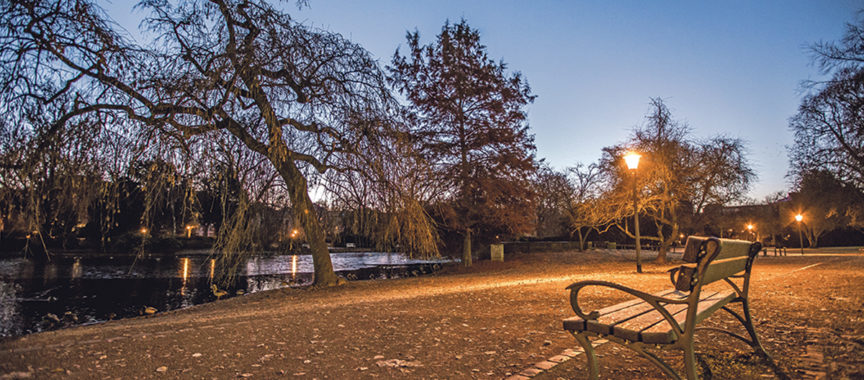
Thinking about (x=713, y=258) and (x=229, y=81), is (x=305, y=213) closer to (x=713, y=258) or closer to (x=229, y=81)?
(x=229, y=81)

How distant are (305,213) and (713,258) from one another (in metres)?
8.85

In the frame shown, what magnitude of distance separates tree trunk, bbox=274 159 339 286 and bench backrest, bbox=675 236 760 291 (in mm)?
7094

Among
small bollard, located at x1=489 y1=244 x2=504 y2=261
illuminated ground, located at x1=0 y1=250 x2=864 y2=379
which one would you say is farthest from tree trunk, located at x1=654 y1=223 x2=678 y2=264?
illuminated ground, located at x1=0 y1=250 x2=864 y2=379

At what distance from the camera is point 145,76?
6977 mm

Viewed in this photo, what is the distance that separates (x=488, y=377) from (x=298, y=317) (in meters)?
3.94

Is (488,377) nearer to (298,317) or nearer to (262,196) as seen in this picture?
(298,317)

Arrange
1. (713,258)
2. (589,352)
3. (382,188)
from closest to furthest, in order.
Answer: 1. (713,258)
2. (589,352)
3. (382,188)

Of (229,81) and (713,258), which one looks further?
(229,81)

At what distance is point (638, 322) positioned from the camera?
310cm

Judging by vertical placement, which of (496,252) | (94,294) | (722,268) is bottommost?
(94,294)

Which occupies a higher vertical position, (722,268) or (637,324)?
(722,268)

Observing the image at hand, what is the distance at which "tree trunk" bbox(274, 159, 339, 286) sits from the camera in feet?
31.4

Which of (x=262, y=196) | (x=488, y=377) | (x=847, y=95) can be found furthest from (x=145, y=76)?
(x=847, y=95)

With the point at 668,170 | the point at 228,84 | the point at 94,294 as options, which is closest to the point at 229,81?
the point at 228,84
